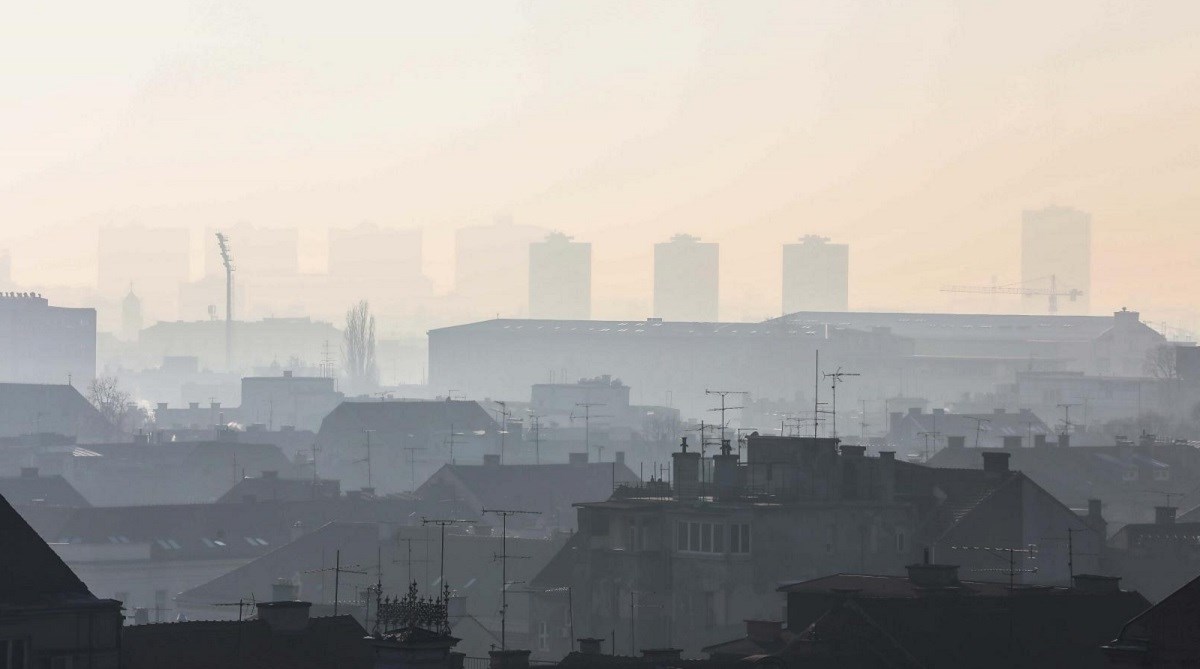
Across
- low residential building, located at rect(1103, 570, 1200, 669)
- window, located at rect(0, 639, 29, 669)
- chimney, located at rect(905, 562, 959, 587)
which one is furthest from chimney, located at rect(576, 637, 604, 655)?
low residential building, located at rect(1103, 570, 1200, 669)

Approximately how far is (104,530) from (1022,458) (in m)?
27.6

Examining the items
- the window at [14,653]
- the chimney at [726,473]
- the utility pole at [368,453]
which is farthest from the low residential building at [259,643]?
the utility pole at [368,453]

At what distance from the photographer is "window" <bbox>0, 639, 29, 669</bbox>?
24.4 m

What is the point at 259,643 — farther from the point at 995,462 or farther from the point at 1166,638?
the point at 995,462

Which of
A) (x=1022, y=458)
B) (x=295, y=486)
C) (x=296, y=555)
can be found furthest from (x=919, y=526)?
(x=295, y=486)

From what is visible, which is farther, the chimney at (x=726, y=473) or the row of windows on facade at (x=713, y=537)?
the chimney at (x=726, y=473)

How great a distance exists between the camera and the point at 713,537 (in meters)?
51.4

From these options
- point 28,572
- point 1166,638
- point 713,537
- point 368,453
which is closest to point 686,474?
point 713,537

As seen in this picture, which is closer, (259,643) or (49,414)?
(259,643)

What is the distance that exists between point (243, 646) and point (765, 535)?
66.4 ft

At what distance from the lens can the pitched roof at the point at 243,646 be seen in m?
31.0

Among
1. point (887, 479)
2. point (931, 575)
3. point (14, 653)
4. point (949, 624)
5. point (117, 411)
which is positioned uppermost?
point (117, 411)

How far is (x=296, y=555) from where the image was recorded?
236 ft

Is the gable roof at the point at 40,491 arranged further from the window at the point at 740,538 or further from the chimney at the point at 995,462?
the window at the point at 740,538
